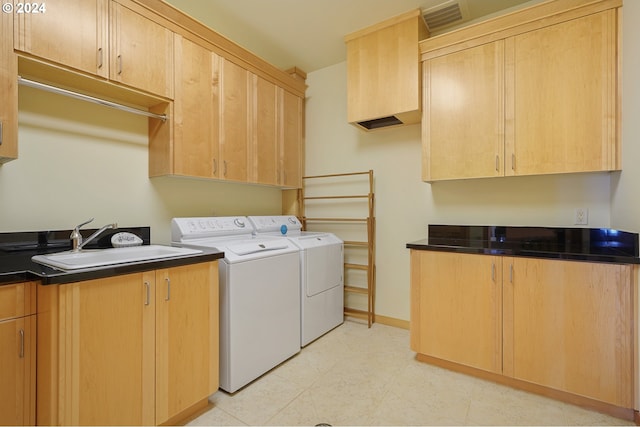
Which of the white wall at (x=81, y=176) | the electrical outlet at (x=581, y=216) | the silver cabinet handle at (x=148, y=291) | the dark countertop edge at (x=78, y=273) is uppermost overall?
the white wall at (x=81, y=176)

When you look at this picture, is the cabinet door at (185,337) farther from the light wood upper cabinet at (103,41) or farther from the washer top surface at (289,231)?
the light wood upper cabinet at (103,41)

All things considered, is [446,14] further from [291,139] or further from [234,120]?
[234,120]

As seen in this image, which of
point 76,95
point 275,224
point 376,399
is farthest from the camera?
point 275,224

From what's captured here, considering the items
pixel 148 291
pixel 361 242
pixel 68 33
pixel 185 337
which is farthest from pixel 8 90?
pixel 361 242

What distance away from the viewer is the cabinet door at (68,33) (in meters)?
1.42

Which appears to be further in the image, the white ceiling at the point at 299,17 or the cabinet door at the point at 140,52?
the white ceiling at the point at 299,17

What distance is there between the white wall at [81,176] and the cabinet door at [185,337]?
85 cm

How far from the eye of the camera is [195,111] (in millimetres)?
2137

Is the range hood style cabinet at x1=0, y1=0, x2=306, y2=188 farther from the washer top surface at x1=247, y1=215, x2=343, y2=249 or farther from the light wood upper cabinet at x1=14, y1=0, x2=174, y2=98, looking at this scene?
the washer top surface at x1=247, y1=215, x2=343, y2=249

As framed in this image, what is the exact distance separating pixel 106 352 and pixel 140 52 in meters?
1.68

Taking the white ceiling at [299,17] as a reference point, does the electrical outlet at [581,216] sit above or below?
below

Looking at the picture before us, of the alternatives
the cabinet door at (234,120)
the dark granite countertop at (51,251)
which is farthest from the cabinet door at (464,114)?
the dark granite countertop at (51,251)

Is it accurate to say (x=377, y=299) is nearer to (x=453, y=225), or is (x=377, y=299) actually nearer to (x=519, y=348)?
(x=453, y=225)

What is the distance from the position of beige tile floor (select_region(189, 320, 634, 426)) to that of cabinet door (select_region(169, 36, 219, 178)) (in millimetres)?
1520
